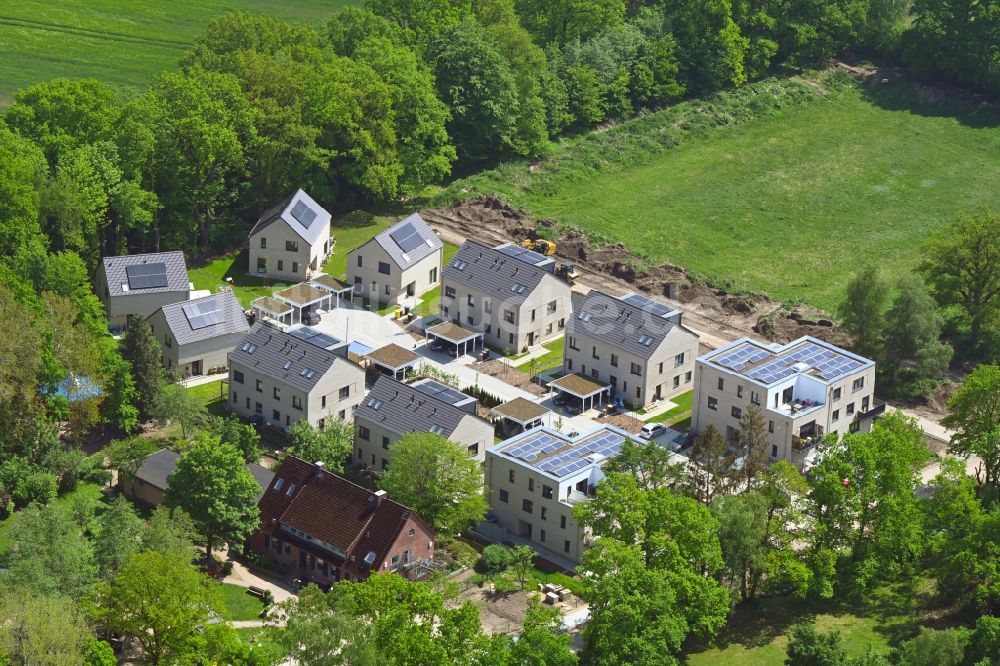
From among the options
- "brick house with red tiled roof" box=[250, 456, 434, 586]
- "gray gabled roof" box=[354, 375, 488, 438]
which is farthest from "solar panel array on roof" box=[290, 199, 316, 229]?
"brick house with red tiled roof" box=[250, 456, 434, 586]

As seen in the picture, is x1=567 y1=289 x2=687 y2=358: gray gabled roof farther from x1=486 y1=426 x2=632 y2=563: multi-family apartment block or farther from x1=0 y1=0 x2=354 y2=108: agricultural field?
x1=0 y1=0 x2=354 y2=108: agricultural field

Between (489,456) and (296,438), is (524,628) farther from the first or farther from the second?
(296,438)

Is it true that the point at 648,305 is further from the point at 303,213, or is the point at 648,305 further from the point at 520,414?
the point at 303,213

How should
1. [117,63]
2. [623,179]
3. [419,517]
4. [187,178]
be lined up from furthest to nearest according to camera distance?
[117,63], [623,179], [187,178], [419,517]

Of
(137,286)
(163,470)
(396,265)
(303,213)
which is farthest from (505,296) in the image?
(163,470)

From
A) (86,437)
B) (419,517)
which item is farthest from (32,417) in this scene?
(419,517)
